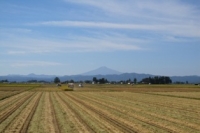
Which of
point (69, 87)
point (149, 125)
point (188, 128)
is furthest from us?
point (69, 87)

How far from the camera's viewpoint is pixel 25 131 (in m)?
17.8

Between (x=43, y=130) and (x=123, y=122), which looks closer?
(x=43, y=130)

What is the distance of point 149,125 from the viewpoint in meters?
19.9

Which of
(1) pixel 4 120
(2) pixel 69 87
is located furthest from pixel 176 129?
(2) pixel 69 87

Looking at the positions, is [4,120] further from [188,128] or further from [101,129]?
[188,128]

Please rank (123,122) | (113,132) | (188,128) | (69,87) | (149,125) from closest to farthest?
1. (113,132)
2. (188,128)
3. (149,125)
4. (123,122)
5. (69,87)

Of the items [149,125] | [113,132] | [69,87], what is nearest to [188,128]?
[149,125]

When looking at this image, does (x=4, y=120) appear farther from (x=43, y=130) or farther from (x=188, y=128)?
(x=188, y=128)

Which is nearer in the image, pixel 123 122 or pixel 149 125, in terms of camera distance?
pixel 149 125

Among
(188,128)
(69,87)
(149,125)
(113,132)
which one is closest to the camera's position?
(113,132)

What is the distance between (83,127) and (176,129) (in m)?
5.13

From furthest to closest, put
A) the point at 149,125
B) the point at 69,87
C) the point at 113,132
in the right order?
the point at 69,87
the point at 149,125
the point at 113,132

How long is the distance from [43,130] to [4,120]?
5.76 m

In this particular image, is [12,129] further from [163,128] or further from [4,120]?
[163,128]
